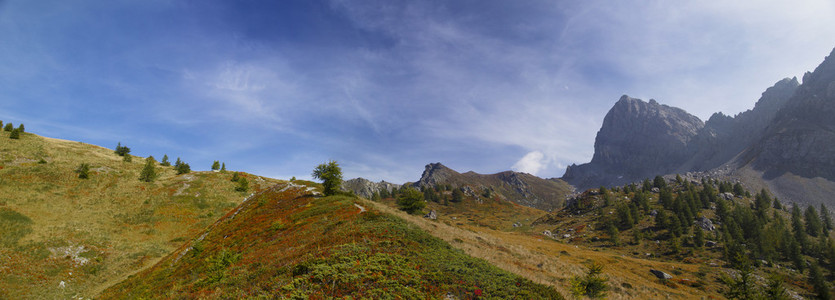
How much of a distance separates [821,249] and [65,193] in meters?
188

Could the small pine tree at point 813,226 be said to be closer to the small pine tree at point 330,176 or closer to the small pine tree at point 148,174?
the small pine tree at point 330,176

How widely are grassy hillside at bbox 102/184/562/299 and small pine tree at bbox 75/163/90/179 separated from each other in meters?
47.2

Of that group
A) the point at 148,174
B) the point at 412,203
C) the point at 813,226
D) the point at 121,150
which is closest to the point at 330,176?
the point at 412,203

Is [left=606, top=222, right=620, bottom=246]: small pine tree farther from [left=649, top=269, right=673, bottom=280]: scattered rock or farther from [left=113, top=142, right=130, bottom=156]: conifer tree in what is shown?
[left=113, top=142, right=130, bottom=156]: conifer tree

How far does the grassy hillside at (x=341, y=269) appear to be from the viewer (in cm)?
1366

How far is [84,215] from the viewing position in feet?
158

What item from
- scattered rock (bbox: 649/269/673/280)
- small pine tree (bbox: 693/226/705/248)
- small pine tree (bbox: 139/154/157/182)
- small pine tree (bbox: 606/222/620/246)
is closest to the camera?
scattered rock (bbox: 649/269/673/280)

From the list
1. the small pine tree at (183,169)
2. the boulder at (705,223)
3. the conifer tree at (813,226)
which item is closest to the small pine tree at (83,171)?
the small pine tree at (183,169)

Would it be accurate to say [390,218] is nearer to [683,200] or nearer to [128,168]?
[128,168]

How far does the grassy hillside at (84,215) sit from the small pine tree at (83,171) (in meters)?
0.84

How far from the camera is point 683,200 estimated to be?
400ft

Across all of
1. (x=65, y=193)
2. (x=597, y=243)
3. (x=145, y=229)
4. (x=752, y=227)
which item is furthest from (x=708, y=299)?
(x=65, y=193)

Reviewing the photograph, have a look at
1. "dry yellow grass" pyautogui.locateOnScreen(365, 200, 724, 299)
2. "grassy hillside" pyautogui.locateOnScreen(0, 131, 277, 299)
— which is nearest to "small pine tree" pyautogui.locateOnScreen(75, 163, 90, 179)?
"grassy hillside" pyautogui.locateOnScreen(0, 131, 277, 299)

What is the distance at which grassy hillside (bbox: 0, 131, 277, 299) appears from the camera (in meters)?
34.4
